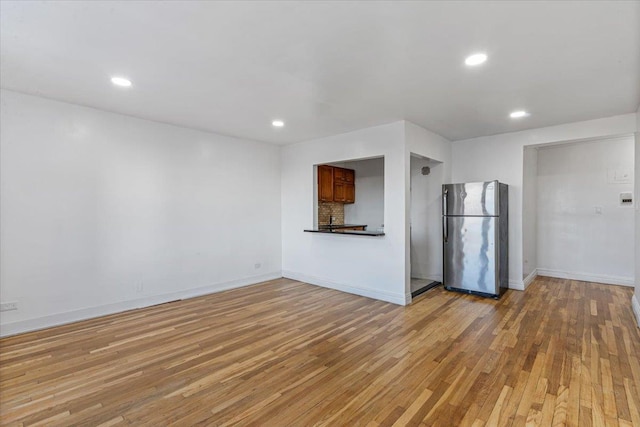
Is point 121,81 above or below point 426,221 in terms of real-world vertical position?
above

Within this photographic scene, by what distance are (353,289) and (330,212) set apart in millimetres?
2527

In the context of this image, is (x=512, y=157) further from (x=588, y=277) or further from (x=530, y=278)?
(x=588, y=277)

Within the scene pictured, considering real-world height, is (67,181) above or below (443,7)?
below

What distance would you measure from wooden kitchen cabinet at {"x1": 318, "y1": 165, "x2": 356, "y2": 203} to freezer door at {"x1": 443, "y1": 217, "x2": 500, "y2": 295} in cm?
238

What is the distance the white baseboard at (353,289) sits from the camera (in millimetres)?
4203

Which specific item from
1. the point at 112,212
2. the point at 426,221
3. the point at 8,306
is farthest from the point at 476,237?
the point at 8,306

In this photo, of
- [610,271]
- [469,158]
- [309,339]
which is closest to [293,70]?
[309,339]

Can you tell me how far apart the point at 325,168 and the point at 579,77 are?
414 centimetres

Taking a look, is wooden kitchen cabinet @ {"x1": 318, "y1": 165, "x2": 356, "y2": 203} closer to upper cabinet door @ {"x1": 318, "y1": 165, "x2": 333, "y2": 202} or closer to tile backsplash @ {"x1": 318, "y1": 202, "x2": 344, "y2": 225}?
upper cabinet door @ {"x1": 318, "y1": 165, "x2": 333, "y2": 202}

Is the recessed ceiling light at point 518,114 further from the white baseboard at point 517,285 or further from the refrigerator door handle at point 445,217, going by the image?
the white baseboard at point 517,285

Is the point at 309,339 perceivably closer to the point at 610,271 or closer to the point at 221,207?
the point at 221,207

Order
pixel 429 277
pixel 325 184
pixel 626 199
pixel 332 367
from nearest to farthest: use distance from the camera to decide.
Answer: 1. pixel 332 367
2. pixel 626 199
3. pixel 429 277
4. pixel 325 184

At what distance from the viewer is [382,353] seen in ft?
9.11

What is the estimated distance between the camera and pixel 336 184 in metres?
6.54
